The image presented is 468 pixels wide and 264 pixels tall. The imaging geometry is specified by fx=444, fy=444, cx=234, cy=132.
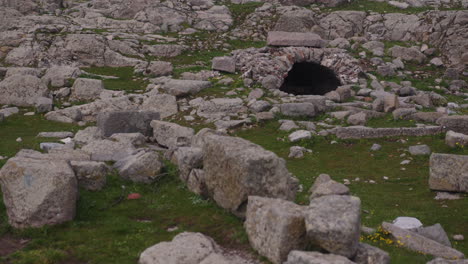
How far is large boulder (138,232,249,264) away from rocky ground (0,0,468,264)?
0.13ft

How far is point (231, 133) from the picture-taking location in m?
23.5

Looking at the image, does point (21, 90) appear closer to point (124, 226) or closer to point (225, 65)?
point (225, 65)

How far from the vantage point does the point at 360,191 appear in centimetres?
1606

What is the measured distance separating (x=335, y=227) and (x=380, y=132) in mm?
15510

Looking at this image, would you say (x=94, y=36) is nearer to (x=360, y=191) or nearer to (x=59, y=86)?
(x=59, y=86)

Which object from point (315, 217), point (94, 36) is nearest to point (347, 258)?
point (315, 217)

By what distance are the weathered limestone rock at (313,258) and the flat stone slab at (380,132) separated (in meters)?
15.1

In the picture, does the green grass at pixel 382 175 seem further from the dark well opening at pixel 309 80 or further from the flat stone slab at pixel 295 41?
the dark well opening at pixel 309 80

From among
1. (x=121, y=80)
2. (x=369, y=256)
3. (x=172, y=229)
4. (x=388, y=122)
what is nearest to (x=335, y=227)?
(x=369, y=256)

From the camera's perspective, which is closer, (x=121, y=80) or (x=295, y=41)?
(x=295, y=41)

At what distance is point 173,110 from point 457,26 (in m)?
28.5

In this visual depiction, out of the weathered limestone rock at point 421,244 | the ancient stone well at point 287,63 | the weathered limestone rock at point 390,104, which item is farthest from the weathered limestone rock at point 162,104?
the weathered limestone rock at point 421,244

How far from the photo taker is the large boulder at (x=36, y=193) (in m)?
10.7

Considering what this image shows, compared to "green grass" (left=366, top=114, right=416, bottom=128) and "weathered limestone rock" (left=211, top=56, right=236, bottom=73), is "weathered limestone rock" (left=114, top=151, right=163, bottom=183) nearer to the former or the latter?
"green grass" (left=366, top=114, right=416, bottom=128)
